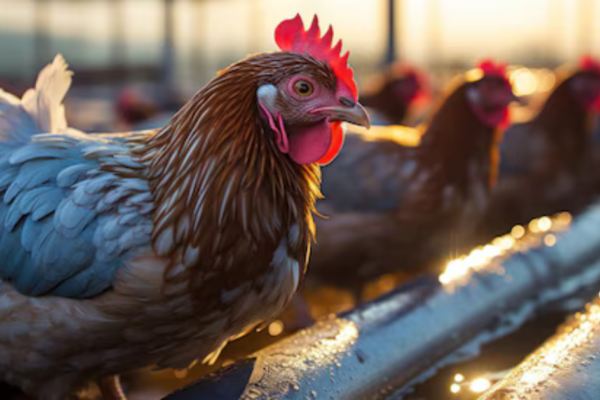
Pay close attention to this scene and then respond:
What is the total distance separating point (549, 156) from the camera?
496cm

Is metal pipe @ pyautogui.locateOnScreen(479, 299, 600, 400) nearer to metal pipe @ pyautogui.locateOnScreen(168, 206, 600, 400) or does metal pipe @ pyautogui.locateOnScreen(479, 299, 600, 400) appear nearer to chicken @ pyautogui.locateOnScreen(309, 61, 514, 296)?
metal pipe @ pyautogui.locateOnScreen(168, 206, 600, 400)

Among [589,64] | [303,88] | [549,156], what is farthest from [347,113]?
[589,64]

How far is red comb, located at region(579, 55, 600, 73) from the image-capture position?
5.00 meters

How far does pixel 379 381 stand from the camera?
1.88 meters

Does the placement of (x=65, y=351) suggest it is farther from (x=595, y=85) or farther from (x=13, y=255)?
(x=595, y=85)

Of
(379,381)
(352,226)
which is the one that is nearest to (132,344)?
(379,381)

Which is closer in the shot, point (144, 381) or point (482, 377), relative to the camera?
point (482, 377)

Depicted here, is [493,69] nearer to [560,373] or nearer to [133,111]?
[560,373]

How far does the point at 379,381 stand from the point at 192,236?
0.78 meters

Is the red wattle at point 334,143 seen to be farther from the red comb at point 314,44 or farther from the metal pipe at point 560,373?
the metal pipe at point 560,373

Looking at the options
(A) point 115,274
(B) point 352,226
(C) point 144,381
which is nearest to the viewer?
(A) point 115,274

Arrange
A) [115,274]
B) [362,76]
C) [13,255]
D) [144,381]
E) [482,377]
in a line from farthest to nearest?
[362,76] → [144,381] → [482,377] → [13,255] → [115,274]

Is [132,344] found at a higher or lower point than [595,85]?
lower

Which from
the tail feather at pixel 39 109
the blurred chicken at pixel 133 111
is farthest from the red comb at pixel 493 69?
the blurred chicken at pixel 133 111
